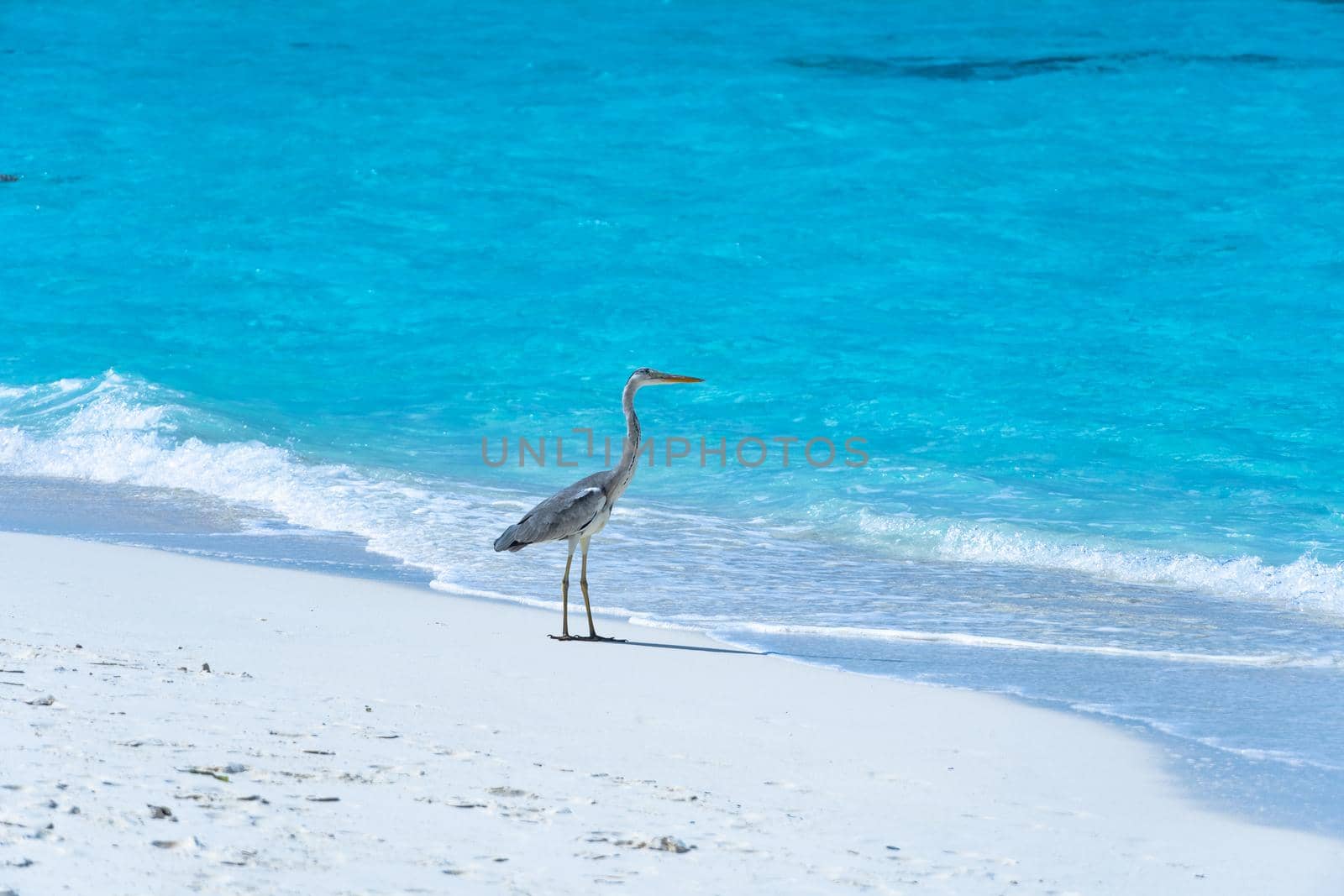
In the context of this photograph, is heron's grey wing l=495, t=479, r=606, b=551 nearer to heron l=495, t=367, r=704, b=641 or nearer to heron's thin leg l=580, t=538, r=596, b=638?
heron l=495, t=367, r=704, b=641

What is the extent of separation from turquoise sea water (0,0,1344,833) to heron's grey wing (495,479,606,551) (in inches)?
25.2

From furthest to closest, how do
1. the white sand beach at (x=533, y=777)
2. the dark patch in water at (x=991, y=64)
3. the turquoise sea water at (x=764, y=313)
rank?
the dark patch in water at (x=991, y=64), the turquoise sea water at (x=764, y=313), the white sand beach at (x=533, y=777)

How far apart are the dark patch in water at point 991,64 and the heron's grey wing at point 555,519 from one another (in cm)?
1467

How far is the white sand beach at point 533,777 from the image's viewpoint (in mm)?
3338

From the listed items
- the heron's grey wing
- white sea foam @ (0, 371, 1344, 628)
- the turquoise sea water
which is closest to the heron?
the heron's grey wing

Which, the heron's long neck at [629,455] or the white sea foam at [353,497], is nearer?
the heron's long neck at [629,455]

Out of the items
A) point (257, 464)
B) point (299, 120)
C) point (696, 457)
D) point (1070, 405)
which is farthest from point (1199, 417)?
point (299, 120)

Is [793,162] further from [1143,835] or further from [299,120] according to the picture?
[1143,835]

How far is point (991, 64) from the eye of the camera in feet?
68.1

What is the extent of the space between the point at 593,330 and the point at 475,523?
20.4 ft

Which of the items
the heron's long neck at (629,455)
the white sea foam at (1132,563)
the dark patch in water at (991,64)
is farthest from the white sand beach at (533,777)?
the dark patch in water at (991,64)

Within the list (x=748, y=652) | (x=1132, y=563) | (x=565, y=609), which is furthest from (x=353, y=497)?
(x=1132, y=563)

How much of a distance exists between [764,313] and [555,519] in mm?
8810

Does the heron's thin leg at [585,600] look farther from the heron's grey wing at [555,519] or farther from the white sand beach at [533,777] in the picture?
the white sand beach at [533,777]
